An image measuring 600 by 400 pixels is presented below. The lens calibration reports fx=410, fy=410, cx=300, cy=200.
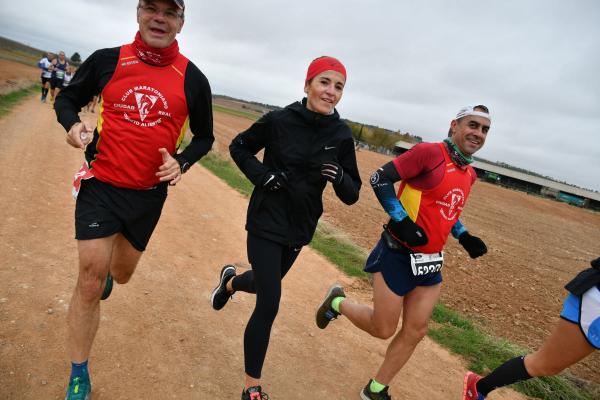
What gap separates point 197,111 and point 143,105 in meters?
0.45

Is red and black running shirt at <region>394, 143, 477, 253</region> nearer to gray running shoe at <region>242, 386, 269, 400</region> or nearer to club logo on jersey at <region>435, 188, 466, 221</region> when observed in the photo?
club logo on jersey at <region>435, 188, 466, 221</region>

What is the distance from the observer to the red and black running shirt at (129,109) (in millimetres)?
2865

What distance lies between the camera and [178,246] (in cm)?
630

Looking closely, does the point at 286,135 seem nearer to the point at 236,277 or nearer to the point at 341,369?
the point at 236,277

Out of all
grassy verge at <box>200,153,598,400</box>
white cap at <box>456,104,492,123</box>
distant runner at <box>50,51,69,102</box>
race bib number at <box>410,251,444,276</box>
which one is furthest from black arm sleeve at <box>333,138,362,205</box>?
distant runner at <box>50,51,69,102</box>

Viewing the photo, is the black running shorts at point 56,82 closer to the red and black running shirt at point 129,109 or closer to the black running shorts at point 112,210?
the red and black running shirt at point 129,109

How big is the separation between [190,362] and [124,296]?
1.29 meters

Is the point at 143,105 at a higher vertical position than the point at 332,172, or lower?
higher

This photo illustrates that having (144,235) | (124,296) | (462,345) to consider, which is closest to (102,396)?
(144,235)

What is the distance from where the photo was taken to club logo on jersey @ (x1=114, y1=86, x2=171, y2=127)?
285cm

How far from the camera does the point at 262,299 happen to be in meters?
3.08

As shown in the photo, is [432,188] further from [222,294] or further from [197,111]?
[222,294]

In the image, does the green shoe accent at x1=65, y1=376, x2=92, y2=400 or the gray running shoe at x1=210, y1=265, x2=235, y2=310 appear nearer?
the green shoe accent at x1=65, y1=376, x2=92, y2=400

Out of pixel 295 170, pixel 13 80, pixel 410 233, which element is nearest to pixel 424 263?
pixel 410 233
